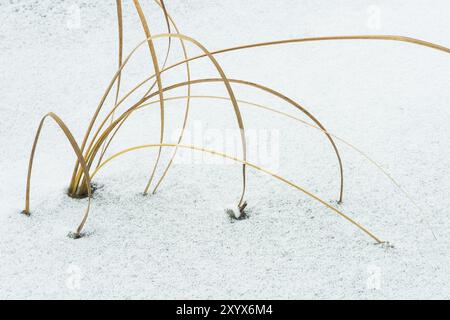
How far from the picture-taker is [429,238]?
0.89 metres

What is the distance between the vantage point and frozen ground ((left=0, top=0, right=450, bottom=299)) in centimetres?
81

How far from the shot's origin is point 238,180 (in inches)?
41.4

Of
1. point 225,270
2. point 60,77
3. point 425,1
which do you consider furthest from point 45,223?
point 425,1

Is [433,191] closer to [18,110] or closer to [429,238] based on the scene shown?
[429,238]

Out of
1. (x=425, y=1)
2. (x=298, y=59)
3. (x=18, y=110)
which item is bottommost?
(x=18, y=110)

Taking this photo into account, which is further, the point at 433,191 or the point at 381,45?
the point at 381,45

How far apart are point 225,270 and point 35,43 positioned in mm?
1078

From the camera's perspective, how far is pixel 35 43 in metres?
1.61

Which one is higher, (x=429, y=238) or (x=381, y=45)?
(x=381, y=45)

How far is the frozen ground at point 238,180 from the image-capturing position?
0.81 metres

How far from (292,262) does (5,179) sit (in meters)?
0.57
